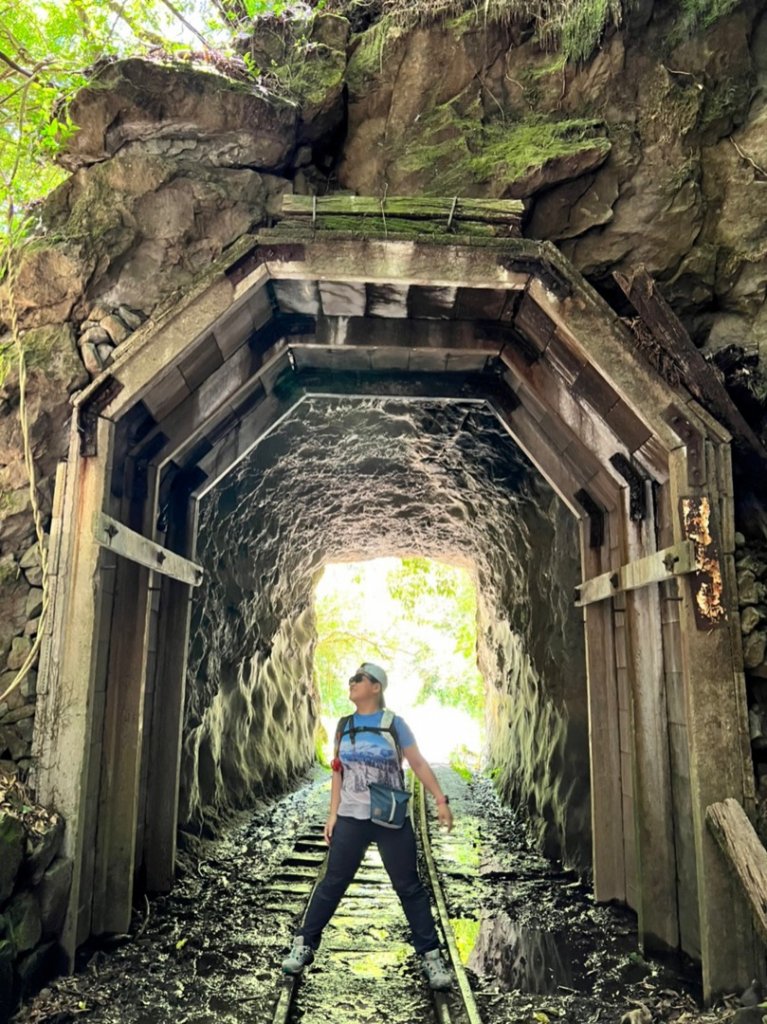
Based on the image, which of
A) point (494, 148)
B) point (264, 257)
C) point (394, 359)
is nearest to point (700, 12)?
point (494, 148)

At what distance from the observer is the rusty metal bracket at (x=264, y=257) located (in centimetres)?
510

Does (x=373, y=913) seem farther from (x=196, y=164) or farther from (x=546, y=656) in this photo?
(x=196, y=164)

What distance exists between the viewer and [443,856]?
7895 mm

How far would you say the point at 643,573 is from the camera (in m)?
5.17

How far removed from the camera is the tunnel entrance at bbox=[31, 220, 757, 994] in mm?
4504

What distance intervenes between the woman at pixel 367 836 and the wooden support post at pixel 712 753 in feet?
4.82

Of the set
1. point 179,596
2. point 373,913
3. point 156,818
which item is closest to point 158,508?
point 179,596

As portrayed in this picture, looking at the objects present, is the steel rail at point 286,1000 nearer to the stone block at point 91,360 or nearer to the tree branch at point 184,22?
the stone block at point 91,360

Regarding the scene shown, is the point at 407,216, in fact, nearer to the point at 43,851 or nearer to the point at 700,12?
Answer: the point at 700,12

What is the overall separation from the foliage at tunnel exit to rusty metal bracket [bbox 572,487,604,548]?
12205mm

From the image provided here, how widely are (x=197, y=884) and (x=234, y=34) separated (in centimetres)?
707

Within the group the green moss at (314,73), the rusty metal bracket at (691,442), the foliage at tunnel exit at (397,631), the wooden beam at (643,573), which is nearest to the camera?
the wooden beam at (643,573)

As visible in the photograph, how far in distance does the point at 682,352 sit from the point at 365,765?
3.31m

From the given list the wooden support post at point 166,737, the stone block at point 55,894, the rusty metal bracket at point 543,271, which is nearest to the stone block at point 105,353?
the wooden support post at point 166,737
